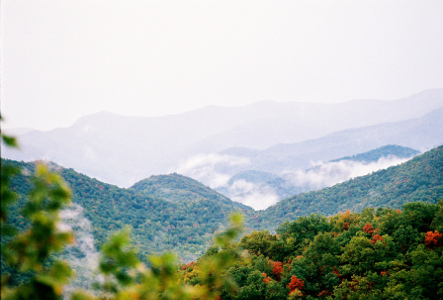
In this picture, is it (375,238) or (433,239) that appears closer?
(433,239)

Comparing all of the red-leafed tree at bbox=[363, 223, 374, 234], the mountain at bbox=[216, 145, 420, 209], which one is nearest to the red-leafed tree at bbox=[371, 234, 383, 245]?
the red-leafed tree at bbox=[363, 223, 374, 234]

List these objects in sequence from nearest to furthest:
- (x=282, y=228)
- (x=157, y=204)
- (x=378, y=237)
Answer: (x=378, y=237), (x=282, y=228), (x=157, y=204)

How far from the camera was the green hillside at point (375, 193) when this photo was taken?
2412 inches

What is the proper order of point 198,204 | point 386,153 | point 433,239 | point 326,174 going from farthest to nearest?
point 326,174, point 386,153, point 198,204, point 433,239

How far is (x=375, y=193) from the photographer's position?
73812 mm

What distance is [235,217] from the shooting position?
2877mm

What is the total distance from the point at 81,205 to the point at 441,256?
192 ft

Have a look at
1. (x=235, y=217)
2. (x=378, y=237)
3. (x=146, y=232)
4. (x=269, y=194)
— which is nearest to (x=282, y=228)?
(x=378, y=237)

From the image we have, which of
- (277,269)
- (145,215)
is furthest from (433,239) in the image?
(145,215)

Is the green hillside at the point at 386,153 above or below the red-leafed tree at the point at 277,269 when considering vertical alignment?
above

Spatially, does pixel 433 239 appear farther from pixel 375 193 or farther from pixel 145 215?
pixel 145 215

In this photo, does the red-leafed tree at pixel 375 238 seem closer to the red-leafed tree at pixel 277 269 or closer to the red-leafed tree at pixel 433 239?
the red-leafed tree at pixel 433 239

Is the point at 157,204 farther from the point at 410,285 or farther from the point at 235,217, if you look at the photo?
the point at 235,217

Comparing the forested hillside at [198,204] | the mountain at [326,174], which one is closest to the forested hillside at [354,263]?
the forested hillside at [198,204]
